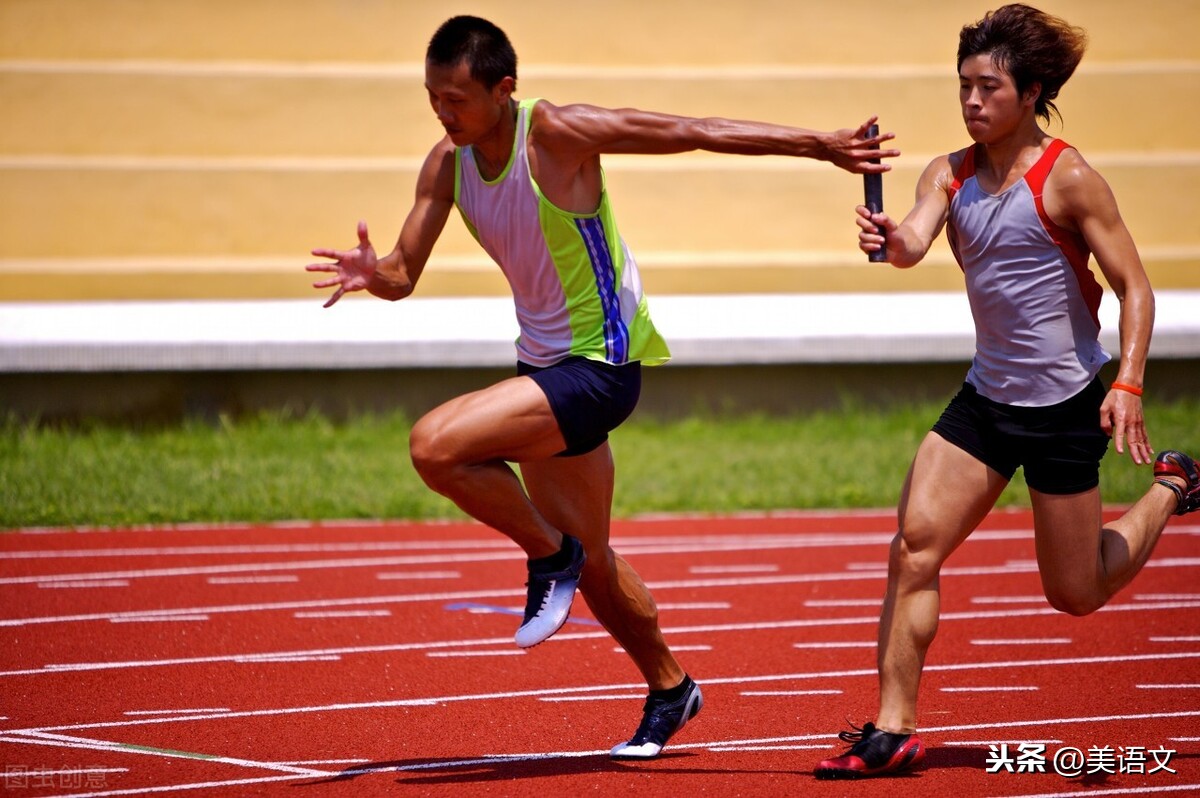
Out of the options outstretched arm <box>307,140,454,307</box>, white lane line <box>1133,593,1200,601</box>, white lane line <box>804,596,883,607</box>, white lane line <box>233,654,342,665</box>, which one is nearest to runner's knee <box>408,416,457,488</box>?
outstretched arm <box>307,140,454,307</box>

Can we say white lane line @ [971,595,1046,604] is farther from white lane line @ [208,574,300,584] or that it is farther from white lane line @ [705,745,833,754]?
white lane line @ [208,574,300,584]

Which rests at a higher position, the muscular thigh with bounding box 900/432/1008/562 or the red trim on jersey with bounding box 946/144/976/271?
the red trim on jersey with bounding box 946/144/976/271

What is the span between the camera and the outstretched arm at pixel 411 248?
5000 millimetres

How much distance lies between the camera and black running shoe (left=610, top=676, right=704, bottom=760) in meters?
5.03

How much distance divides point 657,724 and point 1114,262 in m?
1.98

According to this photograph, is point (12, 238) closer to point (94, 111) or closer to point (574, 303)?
point (94, 111)

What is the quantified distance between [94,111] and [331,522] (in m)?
6.88

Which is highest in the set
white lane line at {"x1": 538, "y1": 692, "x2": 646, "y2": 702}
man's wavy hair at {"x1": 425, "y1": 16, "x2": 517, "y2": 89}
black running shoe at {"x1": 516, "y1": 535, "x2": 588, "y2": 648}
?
man's wavy hair at {"x1": 425, "y1": 16, "x2": 517, "y2": 89}

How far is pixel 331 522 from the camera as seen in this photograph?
1040 centimetres

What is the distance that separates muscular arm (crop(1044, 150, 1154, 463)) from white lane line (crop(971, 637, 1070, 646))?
2.51 metres

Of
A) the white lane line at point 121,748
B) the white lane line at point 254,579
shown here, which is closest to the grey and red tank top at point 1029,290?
the white lane line at point 121,748

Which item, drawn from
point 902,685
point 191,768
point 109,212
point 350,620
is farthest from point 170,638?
point 109,212

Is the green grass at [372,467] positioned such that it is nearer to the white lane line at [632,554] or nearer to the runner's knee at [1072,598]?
the white lane line at [632,554]

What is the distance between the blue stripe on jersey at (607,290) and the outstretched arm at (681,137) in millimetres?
255
